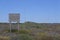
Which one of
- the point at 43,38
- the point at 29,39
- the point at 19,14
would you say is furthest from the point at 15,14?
the point at 29,39

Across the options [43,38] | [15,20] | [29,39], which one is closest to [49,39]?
[43,38]

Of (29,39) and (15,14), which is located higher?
(15,14)

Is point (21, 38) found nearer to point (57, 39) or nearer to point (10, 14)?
point (57, 39)

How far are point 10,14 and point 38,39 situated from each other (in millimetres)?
7699

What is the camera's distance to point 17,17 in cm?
2847

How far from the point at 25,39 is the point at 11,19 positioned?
8.72 meters

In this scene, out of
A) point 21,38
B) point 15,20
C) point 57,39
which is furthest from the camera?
point 15,20

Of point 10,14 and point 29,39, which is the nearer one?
point 29,39

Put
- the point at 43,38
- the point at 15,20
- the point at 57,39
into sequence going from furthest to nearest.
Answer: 1. the point at 15,20
2. the point at 43,38
3. the point at 57,39

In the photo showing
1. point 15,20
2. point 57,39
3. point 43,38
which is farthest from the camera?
point 15,20

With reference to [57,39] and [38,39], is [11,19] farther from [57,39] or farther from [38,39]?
[57,39]

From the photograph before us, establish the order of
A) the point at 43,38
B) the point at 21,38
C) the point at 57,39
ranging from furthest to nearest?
1. the point at 43,38
2. the point at 57,39
3. the point at 21,38

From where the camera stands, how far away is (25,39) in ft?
66.5

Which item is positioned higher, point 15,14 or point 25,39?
point 15,14
